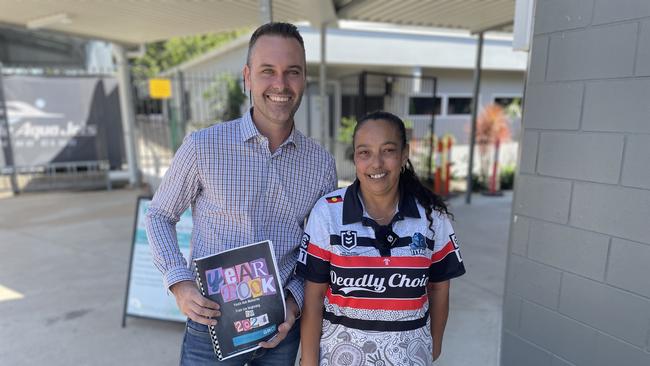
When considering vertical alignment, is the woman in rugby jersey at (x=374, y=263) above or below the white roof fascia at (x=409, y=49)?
below

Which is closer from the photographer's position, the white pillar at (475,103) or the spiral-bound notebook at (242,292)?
the spiral-bound notebook at (242,292)

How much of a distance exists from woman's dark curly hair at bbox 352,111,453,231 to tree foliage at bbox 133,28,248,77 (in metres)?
21.3

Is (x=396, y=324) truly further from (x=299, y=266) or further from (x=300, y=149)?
(x=300, y=149)

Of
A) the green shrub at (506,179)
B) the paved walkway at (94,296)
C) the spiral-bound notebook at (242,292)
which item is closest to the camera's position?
Answer: the spiral-bound notebook at (242,292)

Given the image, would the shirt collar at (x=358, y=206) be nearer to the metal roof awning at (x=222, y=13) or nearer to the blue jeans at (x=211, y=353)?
the blue jeans at (x=211, y=353)

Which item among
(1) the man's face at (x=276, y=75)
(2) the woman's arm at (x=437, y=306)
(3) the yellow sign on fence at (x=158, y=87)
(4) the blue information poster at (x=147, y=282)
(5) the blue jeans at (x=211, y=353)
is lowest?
(4) the blue information poster at (x=147, y=282)

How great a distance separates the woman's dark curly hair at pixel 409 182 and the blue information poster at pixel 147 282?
7.12 ft

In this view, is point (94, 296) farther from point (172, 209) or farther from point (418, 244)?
point (418, 244)

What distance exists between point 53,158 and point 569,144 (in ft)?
29.2

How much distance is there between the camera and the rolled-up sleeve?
4.72 ft

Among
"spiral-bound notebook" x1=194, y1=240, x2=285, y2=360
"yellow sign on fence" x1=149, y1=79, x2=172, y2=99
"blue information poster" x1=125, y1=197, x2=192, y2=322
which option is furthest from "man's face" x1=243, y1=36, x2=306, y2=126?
"yellow sign on fence" x1=149, y1=79, x2=172, y2=99

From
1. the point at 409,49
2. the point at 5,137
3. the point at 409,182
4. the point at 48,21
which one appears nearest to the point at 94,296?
the point at 409,182

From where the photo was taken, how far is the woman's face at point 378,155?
1.47 meters

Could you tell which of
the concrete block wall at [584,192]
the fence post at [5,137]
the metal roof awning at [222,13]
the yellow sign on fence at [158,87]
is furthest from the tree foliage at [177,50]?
the concrete block wall at [584,192]
